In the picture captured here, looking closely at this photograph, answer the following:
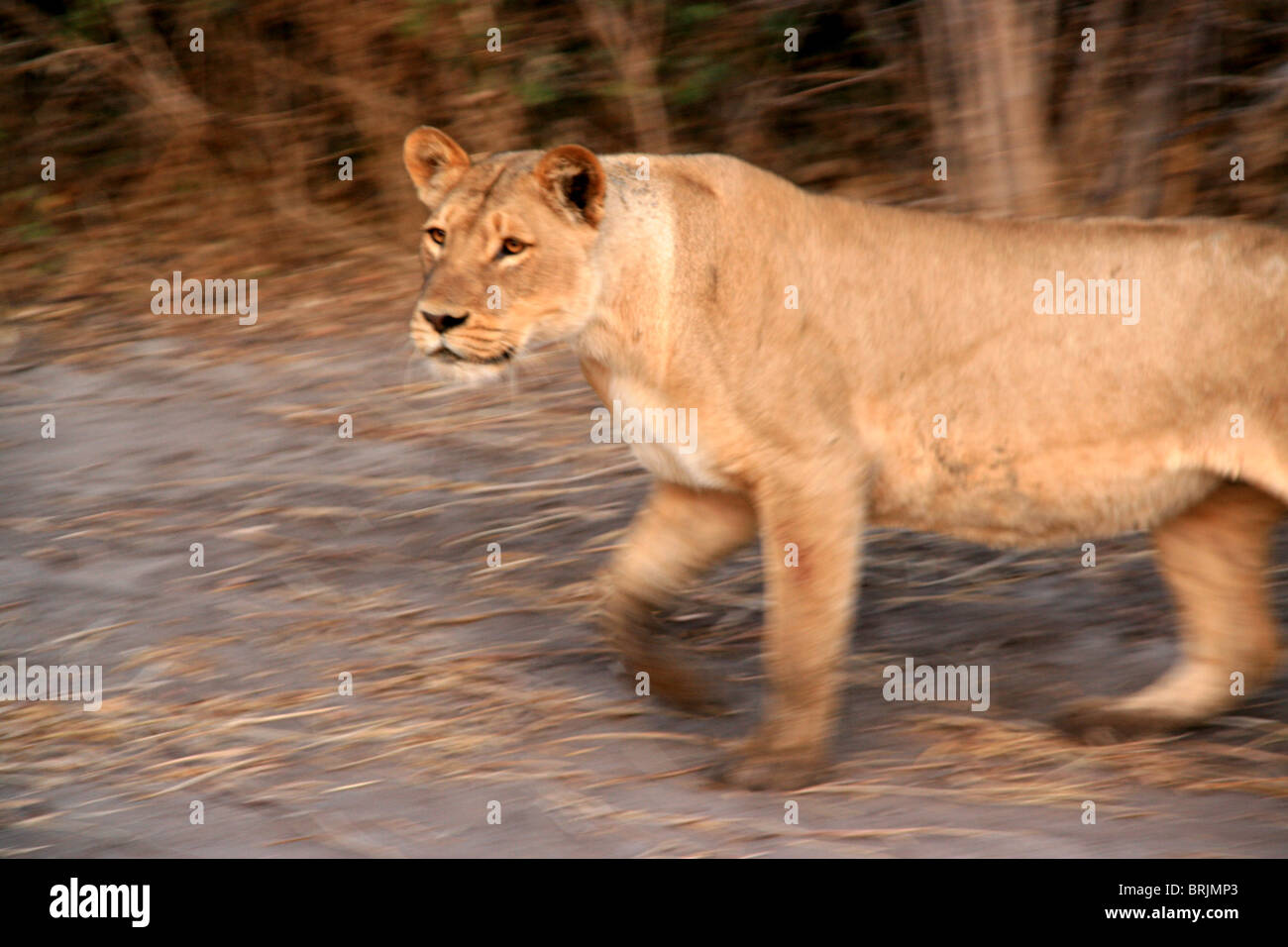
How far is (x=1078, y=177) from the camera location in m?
7.77

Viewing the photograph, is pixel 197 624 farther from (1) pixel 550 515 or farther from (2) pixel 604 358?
(2) pixel 604 358

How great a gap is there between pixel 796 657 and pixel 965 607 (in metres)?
1.46

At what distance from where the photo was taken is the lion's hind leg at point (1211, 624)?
481cm

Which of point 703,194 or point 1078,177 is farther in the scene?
point 1078,177

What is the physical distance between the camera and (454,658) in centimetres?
547

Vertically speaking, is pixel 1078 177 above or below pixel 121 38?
below

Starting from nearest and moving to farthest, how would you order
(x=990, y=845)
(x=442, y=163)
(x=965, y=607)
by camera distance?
(x=990, y=845), (x=442, y=163), (x=965, y=607)

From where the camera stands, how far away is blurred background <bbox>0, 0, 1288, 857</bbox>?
14.9 feet

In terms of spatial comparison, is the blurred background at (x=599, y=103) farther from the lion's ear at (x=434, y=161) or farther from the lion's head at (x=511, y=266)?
the lion's head at (x=511, y=266)

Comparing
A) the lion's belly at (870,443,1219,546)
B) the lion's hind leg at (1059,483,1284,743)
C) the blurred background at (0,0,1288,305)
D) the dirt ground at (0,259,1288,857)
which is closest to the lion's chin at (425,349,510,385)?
the dirt ground at (0,259,1288,857)

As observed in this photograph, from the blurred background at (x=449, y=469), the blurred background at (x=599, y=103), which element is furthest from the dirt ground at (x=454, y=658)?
the blurred background at (x=599, y=103)

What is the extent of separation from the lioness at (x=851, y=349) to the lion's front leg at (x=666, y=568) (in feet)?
0.85

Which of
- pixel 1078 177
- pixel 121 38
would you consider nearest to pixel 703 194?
pixel 1078 177

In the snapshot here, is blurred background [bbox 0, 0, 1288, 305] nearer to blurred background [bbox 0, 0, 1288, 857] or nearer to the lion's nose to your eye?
blurred background [bbox 0, 0, 1288, 857]
